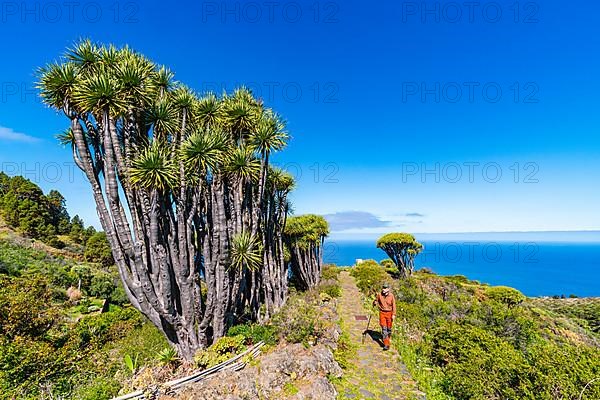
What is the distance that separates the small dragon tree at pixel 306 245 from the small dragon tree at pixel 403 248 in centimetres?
793

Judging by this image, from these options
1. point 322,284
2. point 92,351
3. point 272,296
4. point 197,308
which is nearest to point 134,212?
point 197,308

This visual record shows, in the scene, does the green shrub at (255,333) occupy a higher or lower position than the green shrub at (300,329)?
lower

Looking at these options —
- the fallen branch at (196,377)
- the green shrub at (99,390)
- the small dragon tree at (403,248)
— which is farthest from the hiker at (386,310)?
the small dragon tree at (403,248)

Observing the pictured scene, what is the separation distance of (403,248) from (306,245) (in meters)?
11.6

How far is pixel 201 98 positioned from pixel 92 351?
443 inches

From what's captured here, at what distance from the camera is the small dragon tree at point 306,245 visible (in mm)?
A: 21516

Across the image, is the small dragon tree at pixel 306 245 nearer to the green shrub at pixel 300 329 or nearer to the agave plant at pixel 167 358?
the green shrub at pixel 300 329

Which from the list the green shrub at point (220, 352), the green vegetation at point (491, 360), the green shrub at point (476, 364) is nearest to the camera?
the green vegetation at point (491, 360)

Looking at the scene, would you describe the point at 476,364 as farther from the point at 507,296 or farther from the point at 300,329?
the point at 507,296

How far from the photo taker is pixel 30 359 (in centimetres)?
845

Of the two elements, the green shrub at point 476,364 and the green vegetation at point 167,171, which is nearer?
the green shrub at point 476,364

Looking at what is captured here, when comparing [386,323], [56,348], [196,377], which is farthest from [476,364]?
[56,348]

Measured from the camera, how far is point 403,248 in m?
27.3

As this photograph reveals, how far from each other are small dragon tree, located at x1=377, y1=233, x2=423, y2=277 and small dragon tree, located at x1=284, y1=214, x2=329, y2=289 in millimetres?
7933
